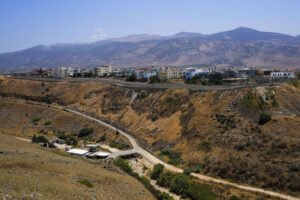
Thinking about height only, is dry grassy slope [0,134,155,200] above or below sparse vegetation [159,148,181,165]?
above

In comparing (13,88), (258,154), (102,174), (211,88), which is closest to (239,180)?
(258,154)

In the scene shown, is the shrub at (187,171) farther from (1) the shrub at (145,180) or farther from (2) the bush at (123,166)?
→ (2) the bush at (123,166)

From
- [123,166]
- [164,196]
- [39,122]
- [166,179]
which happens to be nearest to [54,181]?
[164,196]

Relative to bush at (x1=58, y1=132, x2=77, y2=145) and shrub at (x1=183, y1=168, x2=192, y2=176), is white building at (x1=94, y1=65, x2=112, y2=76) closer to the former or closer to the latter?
bush at (x1=58, y1=132, x2=77, y2=145)

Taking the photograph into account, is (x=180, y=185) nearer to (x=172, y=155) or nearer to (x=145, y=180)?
(x=145, y=180)

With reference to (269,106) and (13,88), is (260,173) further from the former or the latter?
(13,88)

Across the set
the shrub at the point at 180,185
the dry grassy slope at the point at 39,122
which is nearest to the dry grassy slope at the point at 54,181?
the shrub at the point at 180,185

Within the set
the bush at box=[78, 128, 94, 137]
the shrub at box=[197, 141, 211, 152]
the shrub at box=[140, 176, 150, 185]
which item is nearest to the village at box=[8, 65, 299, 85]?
the bush at box=[78, 128, 94, 137]
